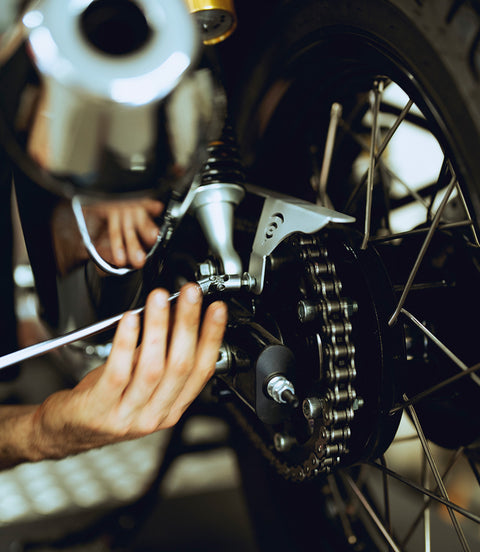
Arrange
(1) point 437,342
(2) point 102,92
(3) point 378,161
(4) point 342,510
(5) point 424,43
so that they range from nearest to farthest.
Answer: (2) point 102,92
(5) point 424,43
(1) point 437,342
(3) point 378,161
(4) point 342,510

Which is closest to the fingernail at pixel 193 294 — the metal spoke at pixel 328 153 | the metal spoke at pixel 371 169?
the metal spoke at pixel 371 169

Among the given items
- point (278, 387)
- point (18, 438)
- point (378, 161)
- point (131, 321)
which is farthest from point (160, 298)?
point (378, 161)

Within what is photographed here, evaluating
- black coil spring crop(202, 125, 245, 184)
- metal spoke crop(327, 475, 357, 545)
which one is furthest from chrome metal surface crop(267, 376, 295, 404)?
metal spoke crop(327, 475, 357, 545)

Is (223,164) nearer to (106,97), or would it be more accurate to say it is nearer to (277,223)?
(277,223)

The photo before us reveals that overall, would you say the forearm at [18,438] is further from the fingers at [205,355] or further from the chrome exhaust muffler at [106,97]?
the chrome exhaust muffler at [106,97]

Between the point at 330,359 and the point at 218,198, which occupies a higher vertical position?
the point at 218,198

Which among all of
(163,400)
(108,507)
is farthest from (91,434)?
(108,507)

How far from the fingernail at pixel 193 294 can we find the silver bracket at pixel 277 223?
11 centimetres

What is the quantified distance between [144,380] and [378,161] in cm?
46

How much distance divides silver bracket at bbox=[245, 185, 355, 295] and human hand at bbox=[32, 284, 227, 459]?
89mm

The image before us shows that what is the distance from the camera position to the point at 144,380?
0.45 metres

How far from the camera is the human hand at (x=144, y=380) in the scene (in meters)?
0.44

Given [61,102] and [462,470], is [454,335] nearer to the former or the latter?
[61,102]

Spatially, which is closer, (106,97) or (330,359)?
(106,97)
